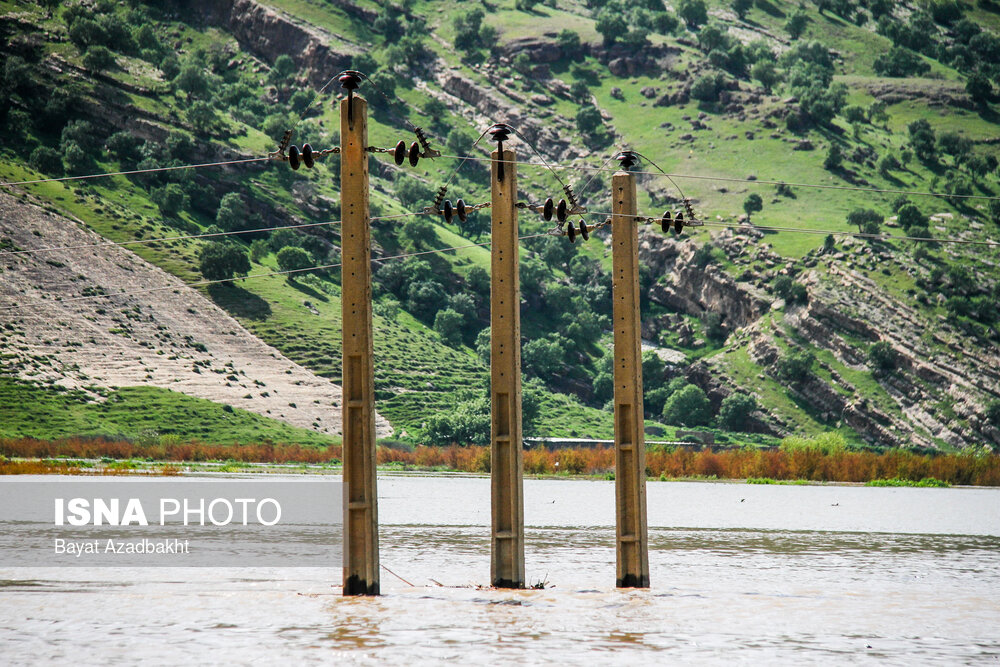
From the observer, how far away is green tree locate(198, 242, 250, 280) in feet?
412

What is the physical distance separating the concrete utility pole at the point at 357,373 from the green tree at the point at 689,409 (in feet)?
401

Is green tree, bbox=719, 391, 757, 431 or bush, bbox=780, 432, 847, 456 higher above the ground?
green tree, bbox=719, 391, 757, 431

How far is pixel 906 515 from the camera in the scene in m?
45.8

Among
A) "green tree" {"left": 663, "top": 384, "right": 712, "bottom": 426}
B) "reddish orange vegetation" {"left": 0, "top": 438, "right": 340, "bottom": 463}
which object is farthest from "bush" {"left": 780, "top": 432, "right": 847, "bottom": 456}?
"reddish orange vegetation" {"left": 0, "top": 438, "right": 340, "bottom": 463}

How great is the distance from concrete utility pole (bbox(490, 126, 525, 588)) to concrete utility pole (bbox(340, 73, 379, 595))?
7.23ft

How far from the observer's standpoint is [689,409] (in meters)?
138

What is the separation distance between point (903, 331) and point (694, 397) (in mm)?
26436

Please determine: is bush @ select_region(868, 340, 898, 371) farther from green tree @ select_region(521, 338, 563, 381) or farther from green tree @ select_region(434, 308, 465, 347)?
green tree @ select_region(434, 308, 465, 347)

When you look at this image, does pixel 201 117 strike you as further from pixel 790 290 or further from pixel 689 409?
pixel 790 290

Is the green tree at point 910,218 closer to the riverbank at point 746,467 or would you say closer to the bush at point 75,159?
the riverbank at point 746,467

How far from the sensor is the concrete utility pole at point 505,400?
1812 cm

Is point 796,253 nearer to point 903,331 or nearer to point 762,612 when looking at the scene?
point 903,331

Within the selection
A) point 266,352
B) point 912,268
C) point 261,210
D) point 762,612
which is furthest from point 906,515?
point 261,210

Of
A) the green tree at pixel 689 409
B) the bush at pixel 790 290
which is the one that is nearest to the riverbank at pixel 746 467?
the green tree at pixel 689 409
